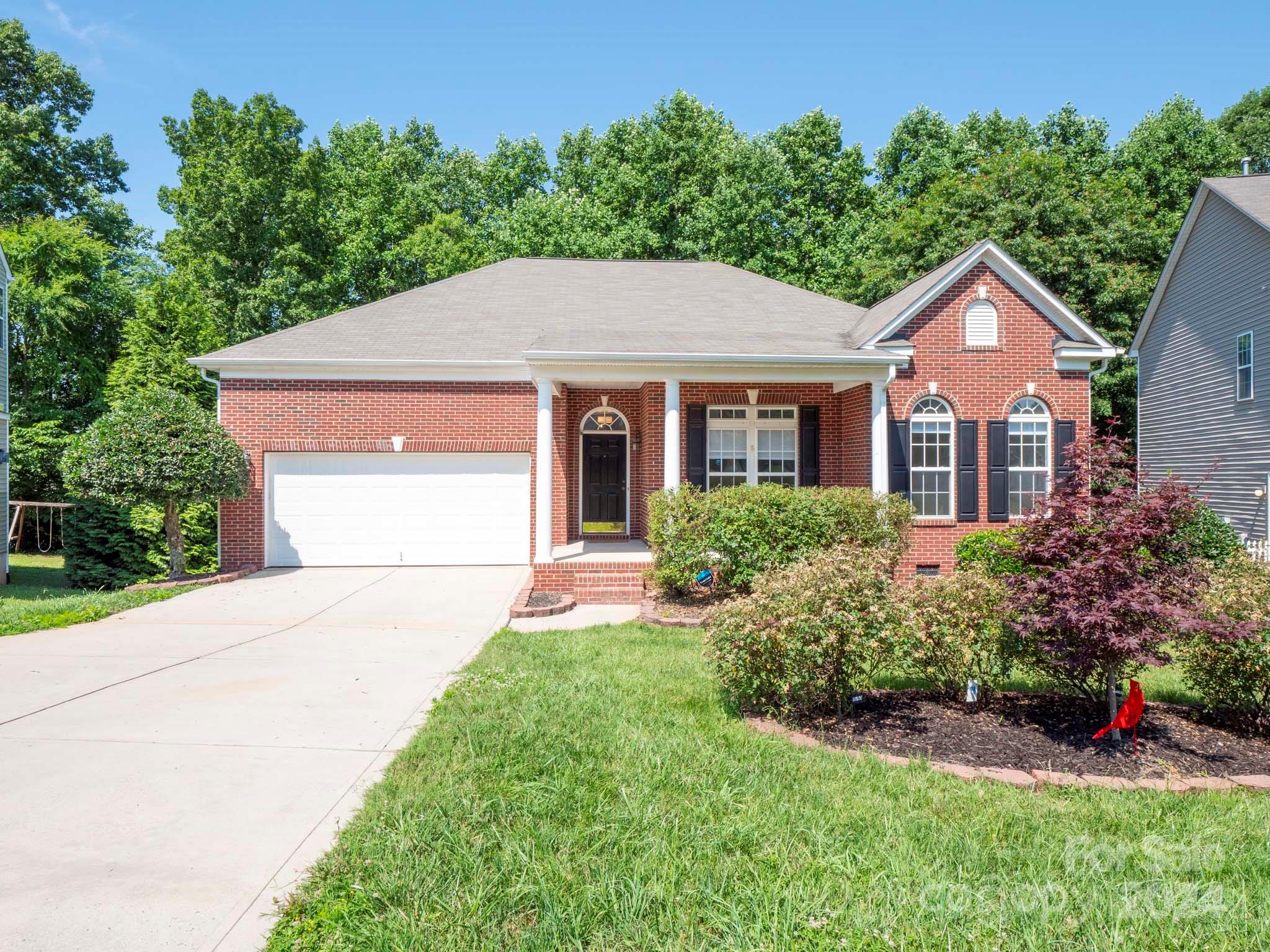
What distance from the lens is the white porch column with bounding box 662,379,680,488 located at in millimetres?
11656

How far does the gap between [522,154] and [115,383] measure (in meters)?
20.6

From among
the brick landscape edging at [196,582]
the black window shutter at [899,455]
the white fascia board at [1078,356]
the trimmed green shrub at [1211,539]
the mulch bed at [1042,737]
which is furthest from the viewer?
the black window shutter at [899,455]

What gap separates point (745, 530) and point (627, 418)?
5.38m

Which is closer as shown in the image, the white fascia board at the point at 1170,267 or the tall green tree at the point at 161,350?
the white fascia board at the point at 1170,267

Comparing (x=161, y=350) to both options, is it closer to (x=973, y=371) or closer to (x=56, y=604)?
(x=56, y=604)

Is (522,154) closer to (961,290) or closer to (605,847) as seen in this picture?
(961,290)

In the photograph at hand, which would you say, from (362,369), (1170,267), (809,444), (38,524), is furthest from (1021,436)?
(38,524)

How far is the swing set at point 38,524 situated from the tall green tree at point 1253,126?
39.0 m

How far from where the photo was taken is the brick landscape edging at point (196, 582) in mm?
11250

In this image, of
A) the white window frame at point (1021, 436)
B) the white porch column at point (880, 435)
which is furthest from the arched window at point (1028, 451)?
the white porch column at point (880, 435)

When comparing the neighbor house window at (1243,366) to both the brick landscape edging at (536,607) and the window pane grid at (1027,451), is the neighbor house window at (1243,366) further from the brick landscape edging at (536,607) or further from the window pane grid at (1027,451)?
the brick landscape edging at (536,607)

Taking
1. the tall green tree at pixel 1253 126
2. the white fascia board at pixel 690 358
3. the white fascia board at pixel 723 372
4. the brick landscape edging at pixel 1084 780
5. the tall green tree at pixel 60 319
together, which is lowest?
the brick landscape edging at pixel 1084 780

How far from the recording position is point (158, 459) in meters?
11.5

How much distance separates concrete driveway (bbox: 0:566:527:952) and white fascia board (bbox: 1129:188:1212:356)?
18301mm
